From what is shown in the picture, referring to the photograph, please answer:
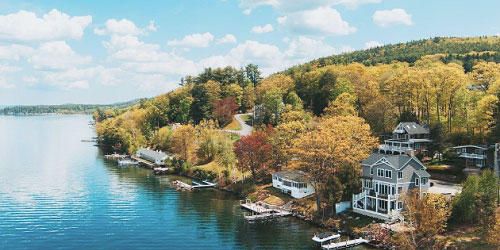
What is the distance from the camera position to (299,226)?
176 ft

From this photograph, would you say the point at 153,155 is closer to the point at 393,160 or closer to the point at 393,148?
the point at 393,148

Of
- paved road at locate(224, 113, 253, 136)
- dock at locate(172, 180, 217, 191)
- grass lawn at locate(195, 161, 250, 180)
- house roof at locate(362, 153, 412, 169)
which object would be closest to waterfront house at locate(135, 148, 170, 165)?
grass lawn at locate(195, 161, 250, 180)

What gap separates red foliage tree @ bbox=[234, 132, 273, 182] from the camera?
235 ft

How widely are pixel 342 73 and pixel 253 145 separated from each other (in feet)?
135

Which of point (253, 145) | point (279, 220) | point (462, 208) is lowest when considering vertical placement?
point (279, 220)

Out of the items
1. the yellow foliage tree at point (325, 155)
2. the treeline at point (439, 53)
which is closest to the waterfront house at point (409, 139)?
the yellow foliage tree at point (325, 155)

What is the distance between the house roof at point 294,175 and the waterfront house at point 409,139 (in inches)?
719

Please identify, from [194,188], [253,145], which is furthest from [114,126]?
[253,145]

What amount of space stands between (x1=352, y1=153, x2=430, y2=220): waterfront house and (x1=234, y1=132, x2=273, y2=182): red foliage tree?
21784 millimetres

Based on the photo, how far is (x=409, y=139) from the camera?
70.1 m

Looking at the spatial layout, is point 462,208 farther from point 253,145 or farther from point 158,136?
point 158,136

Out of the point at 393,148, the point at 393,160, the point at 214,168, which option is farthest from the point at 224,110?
the point at 393,160

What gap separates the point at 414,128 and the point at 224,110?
64268mm

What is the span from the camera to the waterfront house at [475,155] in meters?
60.0
